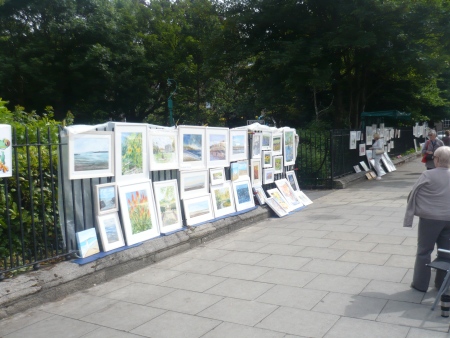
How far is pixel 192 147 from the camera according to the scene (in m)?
7.95

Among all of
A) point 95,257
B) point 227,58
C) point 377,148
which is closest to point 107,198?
point 95,257

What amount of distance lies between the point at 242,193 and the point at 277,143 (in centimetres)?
203

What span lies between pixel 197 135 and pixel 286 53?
31.4ft

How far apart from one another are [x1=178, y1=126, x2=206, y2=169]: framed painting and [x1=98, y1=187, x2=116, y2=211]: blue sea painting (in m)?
1.64

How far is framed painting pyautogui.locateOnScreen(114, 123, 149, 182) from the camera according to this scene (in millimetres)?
6371

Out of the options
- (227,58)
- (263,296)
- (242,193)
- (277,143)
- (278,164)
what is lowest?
(263,296)

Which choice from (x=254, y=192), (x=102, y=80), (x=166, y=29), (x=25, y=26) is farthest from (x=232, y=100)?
(x=254, y=192)

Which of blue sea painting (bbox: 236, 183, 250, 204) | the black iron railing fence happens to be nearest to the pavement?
the black iron railing fence

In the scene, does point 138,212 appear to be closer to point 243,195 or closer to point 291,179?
point 243,195

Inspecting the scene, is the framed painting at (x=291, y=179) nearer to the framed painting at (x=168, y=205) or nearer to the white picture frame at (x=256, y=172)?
the white picture frame at (x=256, y=172)

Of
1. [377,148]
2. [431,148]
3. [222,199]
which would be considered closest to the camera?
[222,199]

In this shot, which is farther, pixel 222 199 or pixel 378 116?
pixel 378 116

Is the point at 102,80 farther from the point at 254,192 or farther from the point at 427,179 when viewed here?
the point at 427,179

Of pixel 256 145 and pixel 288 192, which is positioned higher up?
pixel 256 145
